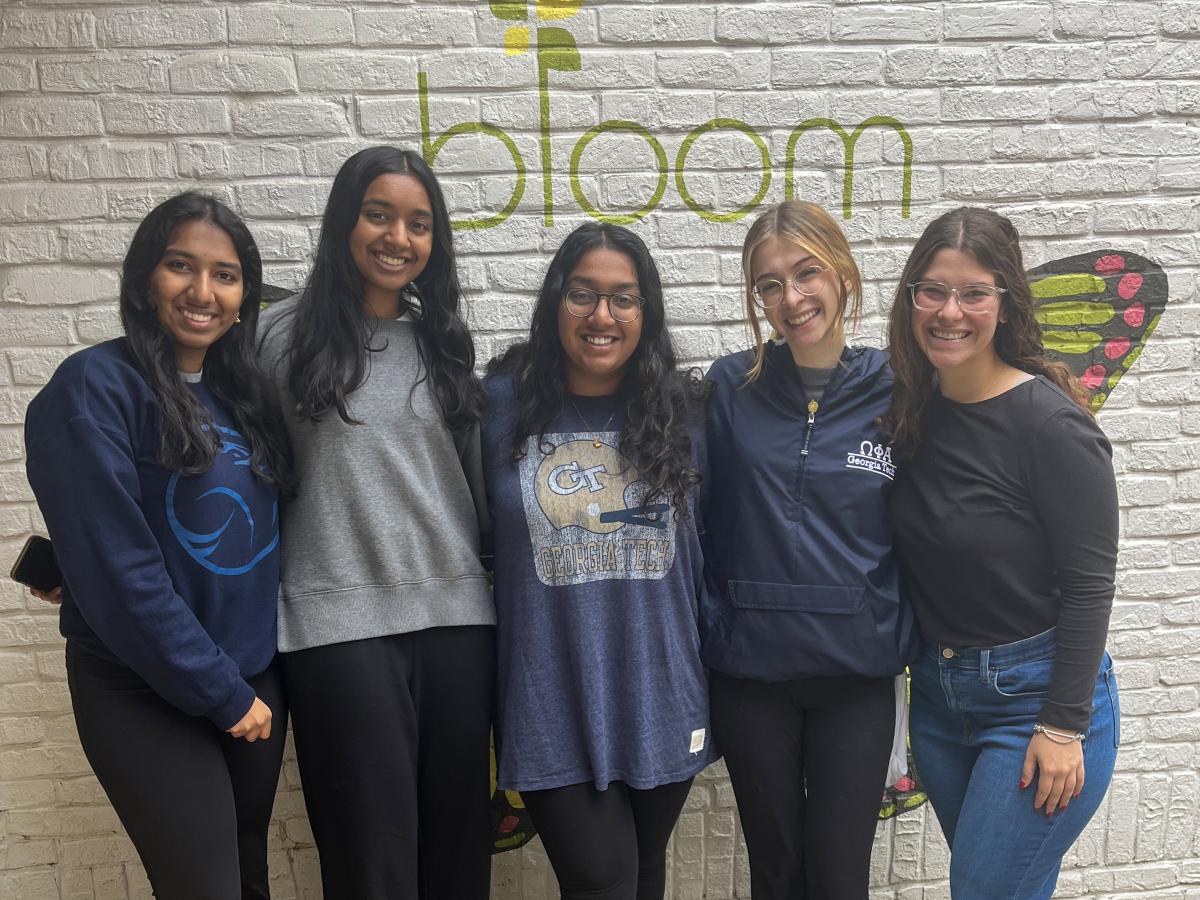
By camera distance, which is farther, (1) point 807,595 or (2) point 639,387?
(2) point 639,387

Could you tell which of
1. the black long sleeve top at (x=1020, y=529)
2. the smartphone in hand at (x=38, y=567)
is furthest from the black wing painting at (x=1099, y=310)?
the smartphone in hand at (x=38, y=567)

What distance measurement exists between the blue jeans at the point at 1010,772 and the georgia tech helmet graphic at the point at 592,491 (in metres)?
0.72

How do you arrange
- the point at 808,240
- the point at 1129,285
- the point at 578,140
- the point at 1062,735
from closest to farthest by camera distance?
the point at 1062,735 < the point at 808,240 < the point at 578,140 < the point at 1129,285

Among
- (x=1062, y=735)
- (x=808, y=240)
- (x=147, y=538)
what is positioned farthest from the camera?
(x=808, y=240)

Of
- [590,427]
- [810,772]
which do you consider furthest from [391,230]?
[810,772]

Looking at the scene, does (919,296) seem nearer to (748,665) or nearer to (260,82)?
(748,665)

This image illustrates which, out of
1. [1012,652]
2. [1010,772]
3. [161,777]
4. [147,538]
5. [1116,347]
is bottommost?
[1010,772]

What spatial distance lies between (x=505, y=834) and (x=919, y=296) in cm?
190

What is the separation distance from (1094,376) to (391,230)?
82.5 inches

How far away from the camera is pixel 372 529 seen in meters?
1.90

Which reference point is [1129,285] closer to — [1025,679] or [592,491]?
[1025,679]

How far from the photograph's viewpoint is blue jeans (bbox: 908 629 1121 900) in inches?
71.9

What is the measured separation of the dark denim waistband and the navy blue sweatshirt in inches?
57.0

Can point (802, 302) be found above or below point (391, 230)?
below
